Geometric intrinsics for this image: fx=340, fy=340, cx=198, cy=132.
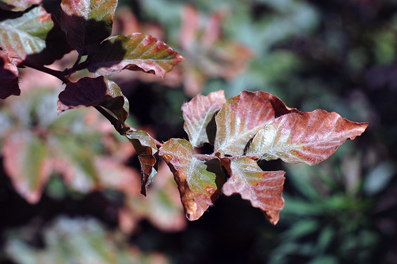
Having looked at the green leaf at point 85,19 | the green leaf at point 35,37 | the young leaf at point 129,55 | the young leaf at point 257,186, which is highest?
the green leaf at point 85,19

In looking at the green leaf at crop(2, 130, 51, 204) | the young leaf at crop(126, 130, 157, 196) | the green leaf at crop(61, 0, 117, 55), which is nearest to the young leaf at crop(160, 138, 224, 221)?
the young leaf at crop(126, 130, 157, 196)

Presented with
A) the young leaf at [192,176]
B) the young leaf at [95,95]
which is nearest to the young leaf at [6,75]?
the young leaf at [95,95]

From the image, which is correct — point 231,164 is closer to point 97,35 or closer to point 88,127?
point 97,35

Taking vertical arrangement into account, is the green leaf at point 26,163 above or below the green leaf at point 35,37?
below

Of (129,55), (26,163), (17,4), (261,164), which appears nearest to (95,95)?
(129,55)

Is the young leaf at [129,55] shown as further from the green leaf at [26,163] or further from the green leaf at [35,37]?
the green leaf at [26,163]

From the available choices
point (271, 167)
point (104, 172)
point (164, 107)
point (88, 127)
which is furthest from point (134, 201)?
point (271, 167)

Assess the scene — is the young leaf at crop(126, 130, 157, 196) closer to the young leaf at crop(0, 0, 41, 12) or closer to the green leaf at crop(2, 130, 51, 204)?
the young leaf at crop(0, 0, 41, 12)
